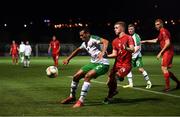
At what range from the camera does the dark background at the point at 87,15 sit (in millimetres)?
92062

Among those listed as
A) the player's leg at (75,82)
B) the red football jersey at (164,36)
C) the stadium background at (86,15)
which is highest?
the stadium background at (86,15)

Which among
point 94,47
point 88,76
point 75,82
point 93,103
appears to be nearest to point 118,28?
point 94,47

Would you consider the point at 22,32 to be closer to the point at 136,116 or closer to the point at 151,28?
the point at 151,28

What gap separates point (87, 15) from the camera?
97.5m

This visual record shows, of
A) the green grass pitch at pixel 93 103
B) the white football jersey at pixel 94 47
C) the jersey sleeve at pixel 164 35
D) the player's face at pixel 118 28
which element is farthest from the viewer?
the jersey sleeve at pixel 164 35

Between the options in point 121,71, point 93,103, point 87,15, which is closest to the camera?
point 121,71

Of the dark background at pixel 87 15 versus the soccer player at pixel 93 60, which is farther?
the dark background at pixel 87 15

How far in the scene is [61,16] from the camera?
9925 cm

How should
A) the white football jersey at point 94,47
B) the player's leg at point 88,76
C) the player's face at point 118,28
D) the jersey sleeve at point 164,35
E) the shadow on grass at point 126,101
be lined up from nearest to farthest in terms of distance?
the player's leg at point 88,76
the white football jersey at point 94,47
the player's face at point 118,28
the shadow on grass at point 126,101
the jersey sleeve at point 164,35

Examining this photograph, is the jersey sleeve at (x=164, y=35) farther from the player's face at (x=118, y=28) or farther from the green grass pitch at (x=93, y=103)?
the player's face at (x=118, y=28)

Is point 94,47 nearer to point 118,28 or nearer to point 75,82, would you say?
point 118,28

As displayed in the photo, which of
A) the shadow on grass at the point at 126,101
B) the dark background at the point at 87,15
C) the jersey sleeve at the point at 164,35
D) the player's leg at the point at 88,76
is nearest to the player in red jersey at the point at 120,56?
the shadow on grass at the point at 126,101

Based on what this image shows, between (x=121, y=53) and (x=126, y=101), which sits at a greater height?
(x=121, y=53)

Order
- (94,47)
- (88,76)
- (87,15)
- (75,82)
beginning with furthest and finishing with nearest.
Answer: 1. (87,15)
2. (75,82)
3. (94,47)
4. (88,76)
